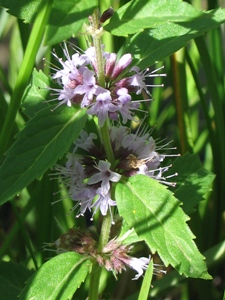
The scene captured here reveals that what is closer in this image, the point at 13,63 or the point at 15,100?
the point at 15,100

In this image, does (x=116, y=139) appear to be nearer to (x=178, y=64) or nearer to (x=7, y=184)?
(x=7, y=184)

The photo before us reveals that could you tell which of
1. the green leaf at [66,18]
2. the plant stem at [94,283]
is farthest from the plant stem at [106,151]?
the green leaf at [66,18]

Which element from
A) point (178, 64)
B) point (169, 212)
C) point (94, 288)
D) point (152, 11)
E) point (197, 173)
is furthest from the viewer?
point (178, 64)

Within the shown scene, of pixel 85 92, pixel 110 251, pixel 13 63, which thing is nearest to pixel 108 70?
pixel 85 92

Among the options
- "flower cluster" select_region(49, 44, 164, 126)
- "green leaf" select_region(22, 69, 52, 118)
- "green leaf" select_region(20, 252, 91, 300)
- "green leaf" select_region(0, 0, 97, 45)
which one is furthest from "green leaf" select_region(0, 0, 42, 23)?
"green leaf" select_region(20, 252, 91, 300)

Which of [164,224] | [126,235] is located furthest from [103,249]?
[164,224]

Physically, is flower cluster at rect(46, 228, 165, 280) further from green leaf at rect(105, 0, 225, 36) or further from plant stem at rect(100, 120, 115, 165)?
green leaf at rect(105, 0, 225, 36)

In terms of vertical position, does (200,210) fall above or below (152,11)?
below
